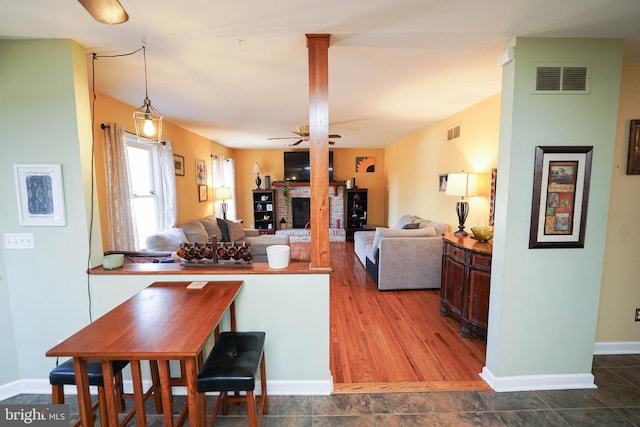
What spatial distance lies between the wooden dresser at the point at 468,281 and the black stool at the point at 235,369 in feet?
6.55

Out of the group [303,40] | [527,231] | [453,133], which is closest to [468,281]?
[527,231]

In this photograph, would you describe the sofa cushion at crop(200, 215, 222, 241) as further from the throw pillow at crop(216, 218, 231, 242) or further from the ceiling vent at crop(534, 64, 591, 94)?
the ceiling vent at crop(534, 64, 591, 94)

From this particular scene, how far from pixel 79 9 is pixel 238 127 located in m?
3.20

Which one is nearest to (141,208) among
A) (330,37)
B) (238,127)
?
(238,127)

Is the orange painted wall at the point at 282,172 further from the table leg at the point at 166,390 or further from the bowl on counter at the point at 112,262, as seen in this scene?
the table leg at the point at 166,390

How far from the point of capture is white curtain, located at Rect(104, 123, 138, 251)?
9.36ft

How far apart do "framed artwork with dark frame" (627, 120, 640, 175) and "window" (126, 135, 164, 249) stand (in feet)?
17.2

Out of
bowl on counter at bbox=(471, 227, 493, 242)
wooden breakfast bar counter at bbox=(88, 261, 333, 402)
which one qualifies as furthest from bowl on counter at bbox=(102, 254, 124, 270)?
bowl on counter at bbox=(471, 227, 493, 242)

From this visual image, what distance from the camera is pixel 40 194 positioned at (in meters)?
1.92

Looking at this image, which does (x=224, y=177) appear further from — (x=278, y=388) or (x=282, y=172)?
(x=278, y=388)

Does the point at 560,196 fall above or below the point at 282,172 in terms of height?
below

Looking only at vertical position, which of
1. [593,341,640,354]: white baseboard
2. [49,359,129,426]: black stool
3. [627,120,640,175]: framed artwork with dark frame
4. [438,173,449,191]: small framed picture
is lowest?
[593,341,640,354]: white baseboard

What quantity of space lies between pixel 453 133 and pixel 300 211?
14.8 feet

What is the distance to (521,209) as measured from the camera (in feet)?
6.40
